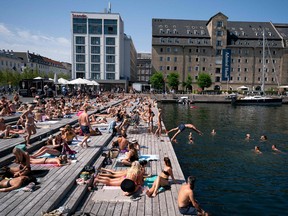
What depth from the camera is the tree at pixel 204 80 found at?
Result: 255 feet

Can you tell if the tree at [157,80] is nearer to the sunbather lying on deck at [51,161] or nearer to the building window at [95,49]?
the building window at [95,49]

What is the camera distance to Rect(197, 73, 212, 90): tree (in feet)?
255

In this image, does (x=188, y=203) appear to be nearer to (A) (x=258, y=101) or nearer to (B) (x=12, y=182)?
(B) (x=12, y=182)

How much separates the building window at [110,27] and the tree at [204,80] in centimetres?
3120

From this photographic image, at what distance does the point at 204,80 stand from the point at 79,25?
43812 millimetres

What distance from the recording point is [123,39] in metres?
89.2

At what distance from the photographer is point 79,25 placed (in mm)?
78250

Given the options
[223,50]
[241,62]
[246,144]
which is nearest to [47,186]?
[246,144]

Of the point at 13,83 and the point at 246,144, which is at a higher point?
the point at 13,83

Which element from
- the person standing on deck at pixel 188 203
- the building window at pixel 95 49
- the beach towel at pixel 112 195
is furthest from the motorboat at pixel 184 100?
the person standing on deck at pixel 188 203

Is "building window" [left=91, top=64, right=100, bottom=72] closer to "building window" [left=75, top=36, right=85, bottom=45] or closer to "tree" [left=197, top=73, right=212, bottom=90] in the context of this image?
"building window" [left=75, top=36, right=85, bottom=45]

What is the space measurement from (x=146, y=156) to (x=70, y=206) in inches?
231

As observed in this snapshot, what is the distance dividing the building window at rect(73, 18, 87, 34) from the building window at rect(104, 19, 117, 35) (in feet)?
21.8

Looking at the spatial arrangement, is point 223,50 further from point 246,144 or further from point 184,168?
point 184,168
